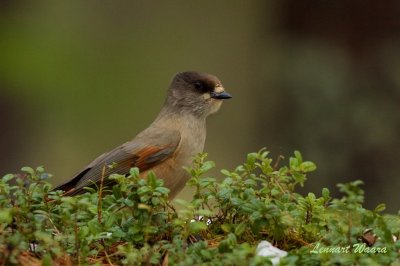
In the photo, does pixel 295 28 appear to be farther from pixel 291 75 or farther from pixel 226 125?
pixel 226 125

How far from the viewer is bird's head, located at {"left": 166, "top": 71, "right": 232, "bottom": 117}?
7.21 m

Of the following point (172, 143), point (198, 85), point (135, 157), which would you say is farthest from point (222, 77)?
point (135, 157)

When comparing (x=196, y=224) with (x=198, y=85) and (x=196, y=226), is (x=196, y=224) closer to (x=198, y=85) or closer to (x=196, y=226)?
(x=196, y=226)

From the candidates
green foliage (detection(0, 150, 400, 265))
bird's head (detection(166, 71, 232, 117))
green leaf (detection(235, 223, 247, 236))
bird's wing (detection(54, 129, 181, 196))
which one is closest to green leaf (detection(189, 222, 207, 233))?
green foliage (detection(0, 150, 400, 265))

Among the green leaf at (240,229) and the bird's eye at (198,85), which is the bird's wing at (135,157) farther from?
the green leaf at (240,229)

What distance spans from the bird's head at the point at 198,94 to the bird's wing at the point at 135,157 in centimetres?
51

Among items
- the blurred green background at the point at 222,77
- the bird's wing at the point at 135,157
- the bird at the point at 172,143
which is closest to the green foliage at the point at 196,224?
the bird at the point at 172,143

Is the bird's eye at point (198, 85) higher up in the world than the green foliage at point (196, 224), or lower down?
higher up

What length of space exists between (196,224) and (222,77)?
12.5 metres

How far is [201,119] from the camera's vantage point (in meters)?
7.19

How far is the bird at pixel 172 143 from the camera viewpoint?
20.8 feet

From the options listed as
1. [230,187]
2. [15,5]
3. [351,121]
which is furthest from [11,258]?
[15,5]

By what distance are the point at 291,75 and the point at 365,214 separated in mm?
5843

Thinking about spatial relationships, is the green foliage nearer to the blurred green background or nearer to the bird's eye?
the bird's eye
